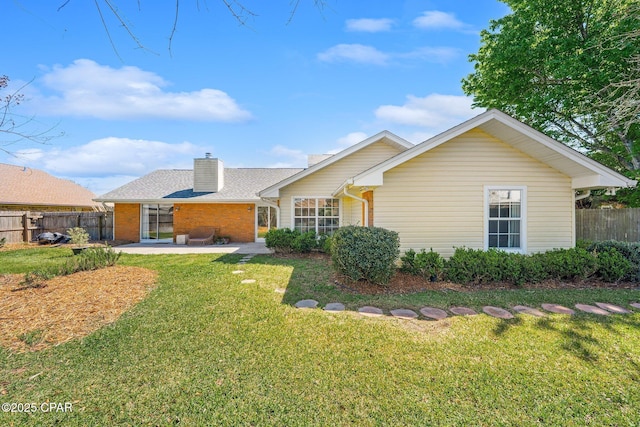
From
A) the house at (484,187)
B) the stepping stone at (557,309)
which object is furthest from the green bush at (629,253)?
the stepping stone at (557,309)

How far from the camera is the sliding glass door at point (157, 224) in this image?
17.5 metres

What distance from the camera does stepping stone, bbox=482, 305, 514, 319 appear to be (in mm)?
5074

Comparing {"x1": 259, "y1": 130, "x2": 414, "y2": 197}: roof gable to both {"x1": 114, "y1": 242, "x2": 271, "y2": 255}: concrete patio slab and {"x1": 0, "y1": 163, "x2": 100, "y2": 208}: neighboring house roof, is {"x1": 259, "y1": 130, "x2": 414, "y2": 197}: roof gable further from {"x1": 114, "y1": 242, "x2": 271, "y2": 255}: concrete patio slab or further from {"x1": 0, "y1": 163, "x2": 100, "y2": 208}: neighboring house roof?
{"x1": 0, "y1": 163, "x2": 100, "y2": 208}: neighboring house roof

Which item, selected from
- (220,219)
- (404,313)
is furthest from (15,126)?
(220,219)

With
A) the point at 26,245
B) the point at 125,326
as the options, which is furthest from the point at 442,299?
the point at 26,245

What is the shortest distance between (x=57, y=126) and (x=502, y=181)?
10.3 m

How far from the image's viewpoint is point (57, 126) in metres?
5.34

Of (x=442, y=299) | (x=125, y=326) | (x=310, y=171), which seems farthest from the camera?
(x=310, y=171)

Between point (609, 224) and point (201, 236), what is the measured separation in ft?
61.7

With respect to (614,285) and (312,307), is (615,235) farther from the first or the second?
(312,307)

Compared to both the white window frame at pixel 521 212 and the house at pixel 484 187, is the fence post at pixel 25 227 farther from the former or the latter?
the white window frame at pixel 521 212

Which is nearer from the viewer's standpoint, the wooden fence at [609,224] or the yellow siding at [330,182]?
the wooden fence at [609,224]

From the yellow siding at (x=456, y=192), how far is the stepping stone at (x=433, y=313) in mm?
2905

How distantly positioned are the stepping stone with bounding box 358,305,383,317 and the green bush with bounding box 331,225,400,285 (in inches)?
48.8
